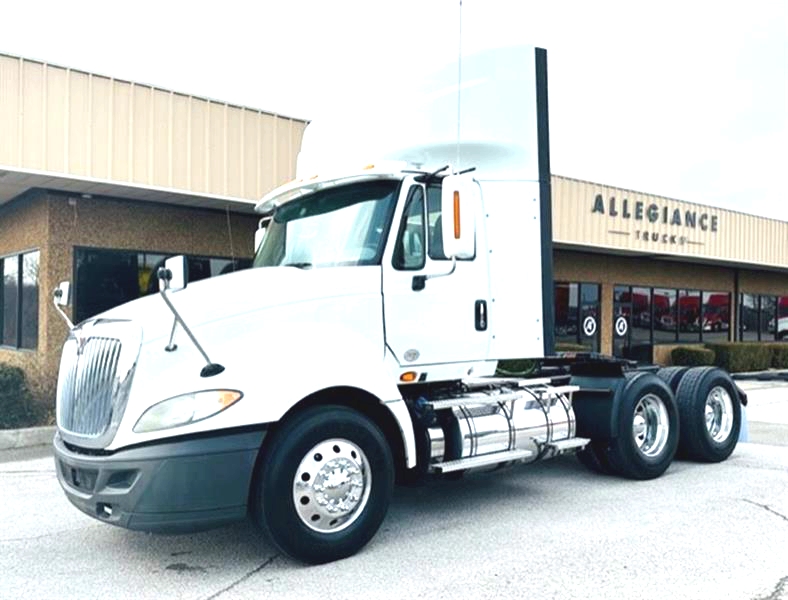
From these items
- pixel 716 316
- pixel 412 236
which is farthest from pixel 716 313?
pixel 412 236

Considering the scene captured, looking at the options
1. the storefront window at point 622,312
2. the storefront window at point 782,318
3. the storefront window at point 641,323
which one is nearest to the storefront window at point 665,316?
the storefront window at point 641,323

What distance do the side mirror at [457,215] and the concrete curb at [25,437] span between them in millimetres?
6862

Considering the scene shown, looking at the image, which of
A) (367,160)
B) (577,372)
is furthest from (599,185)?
(367,160)

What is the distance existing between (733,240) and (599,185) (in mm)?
6532

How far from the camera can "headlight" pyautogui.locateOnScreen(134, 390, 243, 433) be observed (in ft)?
14.2

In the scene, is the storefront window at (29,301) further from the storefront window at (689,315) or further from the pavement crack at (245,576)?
the storefront window at (689,315)

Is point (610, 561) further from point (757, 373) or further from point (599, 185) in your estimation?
point (757, 373)

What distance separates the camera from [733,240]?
841 inches

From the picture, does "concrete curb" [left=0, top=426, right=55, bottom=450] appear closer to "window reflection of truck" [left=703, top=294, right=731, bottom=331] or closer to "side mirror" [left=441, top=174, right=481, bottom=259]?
"side mirror" [left=441, top=174, right=481, bottom=259]

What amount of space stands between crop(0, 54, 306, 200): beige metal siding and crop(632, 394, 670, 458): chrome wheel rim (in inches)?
272

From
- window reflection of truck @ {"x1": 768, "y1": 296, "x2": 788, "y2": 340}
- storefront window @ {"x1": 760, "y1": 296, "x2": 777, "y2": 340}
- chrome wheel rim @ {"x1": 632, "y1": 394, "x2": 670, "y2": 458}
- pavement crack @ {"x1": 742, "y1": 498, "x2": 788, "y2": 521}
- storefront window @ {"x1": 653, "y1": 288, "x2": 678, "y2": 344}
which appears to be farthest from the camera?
window reflection of truck @ {"x1": 768, "y1": 296, "x2": 788, "y2": 340}

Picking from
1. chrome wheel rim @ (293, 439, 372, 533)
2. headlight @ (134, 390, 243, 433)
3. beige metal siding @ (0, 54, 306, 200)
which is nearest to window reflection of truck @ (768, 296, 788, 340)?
beige metal siding @ (0, 54, 306, 200)

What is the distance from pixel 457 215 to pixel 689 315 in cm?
1971

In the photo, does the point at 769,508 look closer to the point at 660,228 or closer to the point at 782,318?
the point at 660,228
